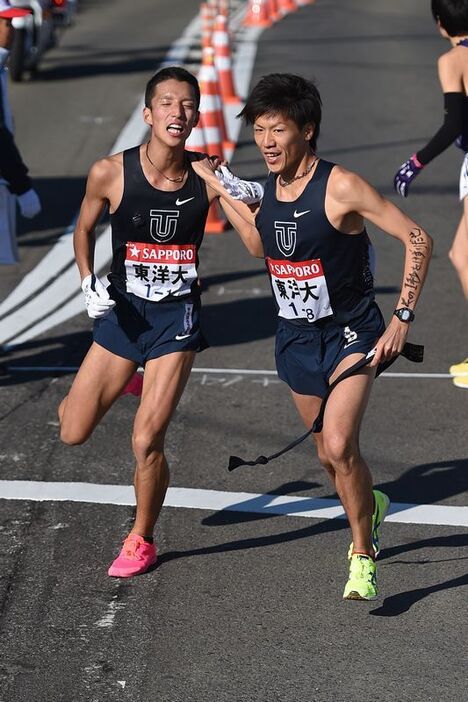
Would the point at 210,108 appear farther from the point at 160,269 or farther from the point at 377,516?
the point at 377,516

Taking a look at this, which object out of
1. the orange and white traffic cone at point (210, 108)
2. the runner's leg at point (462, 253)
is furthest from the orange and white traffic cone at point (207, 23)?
the runner's leg at point (462, 253)

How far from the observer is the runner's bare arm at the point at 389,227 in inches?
222

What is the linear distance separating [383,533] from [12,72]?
1709cm

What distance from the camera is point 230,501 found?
6.93 metres

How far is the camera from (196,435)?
25.9 feet

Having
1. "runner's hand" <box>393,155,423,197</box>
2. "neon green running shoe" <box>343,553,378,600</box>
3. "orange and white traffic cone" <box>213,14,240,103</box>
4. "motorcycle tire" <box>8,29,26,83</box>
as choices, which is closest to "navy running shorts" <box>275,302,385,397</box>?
"neon green running shoe" <box>343,553,378,600</box>

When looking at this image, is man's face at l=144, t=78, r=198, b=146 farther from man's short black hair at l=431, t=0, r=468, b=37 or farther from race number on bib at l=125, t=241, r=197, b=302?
man's short black hair at l=431, t=0, r=468, b=37

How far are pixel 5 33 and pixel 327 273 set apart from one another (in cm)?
393

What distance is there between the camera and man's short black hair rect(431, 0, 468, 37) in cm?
840

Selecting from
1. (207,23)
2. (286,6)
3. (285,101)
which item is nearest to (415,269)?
(285,101)

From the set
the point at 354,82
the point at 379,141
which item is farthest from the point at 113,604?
the point at 354,82

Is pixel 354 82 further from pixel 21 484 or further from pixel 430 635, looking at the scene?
pixel 430 635

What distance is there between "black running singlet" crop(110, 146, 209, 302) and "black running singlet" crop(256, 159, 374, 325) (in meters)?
0.44

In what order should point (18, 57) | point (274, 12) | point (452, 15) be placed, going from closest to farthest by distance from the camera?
point (452, 15)
point (18, 57)
point (274, 12)
